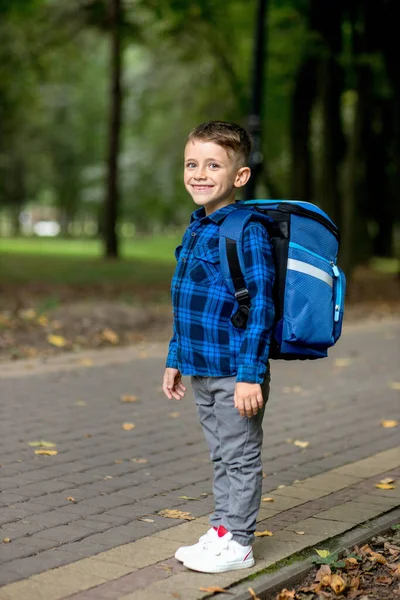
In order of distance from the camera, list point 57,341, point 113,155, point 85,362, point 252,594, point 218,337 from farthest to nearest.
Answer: point 113,155, point 57,341, point 85,362, point 218,337, point 252,594

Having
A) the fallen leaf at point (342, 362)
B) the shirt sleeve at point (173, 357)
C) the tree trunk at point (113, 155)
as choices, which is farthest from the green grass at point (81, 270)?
the shirt sleeve at point (173, 357)

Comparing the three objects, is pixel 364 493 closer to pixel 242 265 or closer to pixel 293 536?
pixel 293 536

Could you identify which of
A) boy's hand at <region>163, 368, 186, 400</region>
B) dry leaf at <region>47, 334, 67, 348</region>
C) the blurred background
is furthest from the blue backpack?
dry leaf at <region>47, 334, 67, 348</region>

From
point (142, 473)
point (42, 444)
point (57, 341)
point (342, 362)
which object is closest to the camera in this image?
point (142, 473)

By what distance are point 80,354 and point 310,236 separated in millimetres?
7035

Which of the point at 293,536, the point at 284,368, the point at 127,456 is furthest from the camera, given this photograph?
the point at 284,368

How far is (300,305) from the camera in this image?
4016 millimetres

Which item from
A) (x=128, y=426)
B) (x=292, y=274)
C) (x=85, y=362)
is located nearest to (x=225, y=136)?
Result: (x=292, y=274)

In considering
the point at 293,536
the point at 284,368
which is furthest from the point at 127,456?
the point at 284,368

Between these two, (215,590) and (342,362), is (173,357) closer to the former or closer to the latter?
(215,590)

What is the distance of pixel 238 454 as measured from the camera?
13.7 ft

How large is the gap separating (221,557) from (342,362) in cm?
715

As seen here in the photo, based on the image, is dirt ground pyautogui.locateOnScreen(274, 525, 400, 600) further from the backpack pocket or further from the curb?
the backpack pocket

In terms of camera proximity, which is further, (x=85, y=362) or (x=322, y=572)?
(x=85, y=362)
